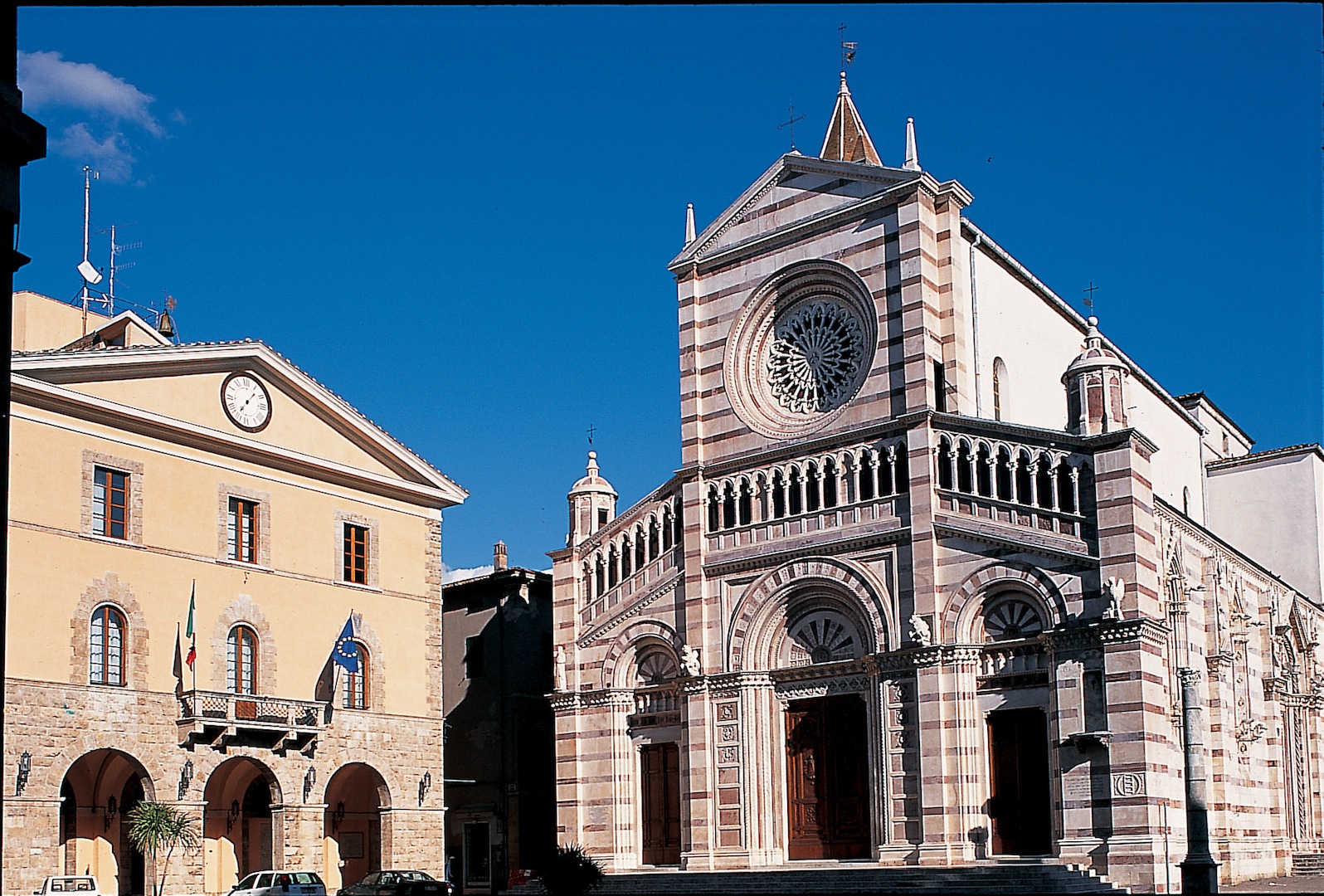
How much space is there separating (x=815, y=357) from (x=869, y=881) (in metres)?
11.8

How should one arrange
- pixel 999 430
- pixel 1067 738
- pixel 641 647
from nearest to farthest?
pixel 1067 738 → pixel 999 430 → pixel 641 647

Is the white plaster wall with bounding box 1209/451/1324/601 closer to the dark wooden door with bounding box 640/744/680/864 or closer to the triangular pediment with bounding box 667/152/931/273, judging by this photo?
the triangular pediment with bounding box 667/152/931/273

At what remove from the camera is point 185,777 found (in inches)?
1188

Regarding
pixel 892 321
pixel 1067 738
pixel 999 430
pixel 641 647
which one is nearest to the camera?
pixel 1067 738

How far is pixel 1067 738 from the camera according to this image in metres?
29.2

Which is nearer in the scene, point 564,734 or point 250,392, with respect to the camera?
point 250,392

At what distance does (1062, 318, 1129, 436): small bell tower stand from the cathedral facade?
72 mm

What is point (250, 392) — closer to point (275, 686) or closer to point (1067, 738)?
point (275, 686)

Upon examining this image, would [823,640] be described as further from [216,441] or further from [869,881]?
[216,441]

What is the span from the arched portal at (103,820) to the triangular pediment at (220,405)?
7.12 metres

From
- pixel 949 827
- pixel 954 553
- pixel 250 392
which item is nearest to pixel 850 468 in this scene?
pixel 954 553

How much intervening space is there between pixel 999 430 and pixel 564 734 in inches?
519

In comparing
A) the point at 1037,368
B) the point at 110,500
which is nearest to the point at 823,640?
the point at 1037,368

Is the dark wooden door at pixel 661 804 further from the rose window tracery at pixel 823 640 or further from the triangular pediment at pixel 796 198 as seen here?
the triangular pediment at pixel 796 198
